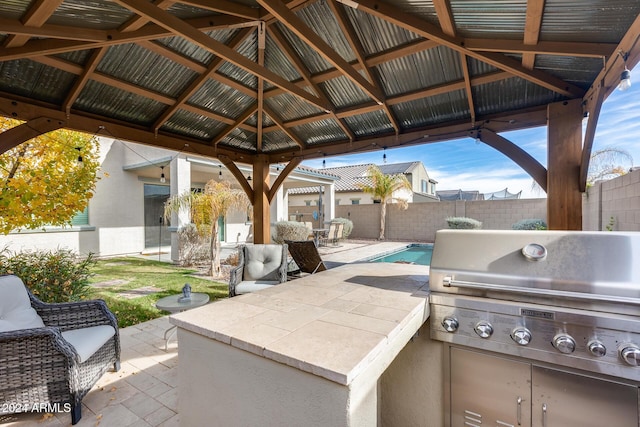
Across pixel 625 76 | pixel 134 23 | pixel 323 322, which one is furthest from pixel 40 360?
pixel 625 76

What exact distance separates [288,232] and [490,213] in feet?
30.5

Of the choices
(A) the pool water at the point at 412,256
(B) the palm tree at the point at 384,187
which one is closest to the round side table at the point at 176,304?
(A) the pool water at the point at 412,256

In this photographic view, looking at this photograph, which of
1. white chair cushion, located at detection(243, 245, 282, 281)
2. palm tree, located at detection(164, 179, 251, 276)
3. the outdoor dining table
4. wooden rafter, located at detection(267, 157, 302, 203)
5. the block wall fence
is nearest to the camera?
the block wall fence

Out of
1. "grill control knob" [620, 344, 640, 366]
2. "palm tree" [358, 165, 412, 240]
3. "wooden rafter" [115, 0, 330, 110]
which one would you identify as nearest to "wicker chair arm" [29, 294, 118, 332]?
"wooden rafter" [115, 0, 330, 110]

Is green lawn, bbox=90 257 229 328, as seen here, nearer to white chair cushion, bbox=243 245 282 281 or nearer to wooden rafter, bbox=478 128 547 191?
white chair cushion, bbox=243 245 282 281

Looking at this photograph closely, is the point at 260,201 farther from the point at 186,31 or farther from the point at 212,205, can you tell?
the point at 186,31

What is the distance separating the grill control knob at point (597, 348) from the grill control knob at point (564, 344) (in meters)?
0.07

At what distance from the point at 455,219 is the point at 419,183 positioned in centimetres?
1246

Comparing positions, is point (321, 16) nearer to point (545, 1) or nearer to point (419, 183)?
point (545, 1)

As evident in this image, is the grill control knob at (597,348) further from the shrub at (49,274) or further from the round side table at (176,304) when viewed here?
the shrub at (49,274)

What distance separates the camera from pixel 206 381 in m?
1.41

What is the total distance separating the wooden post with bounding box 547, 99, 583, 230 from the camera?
365cm

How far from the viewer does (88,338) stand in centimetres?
259

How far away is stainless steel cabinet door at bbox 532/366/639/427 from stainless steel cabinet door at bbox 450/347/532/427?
0.06 metres
